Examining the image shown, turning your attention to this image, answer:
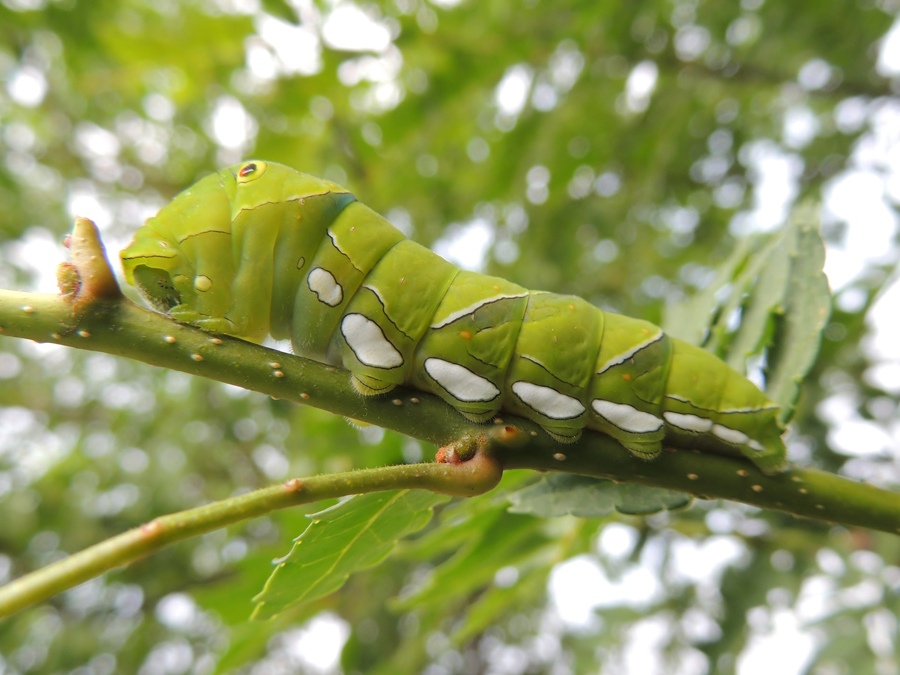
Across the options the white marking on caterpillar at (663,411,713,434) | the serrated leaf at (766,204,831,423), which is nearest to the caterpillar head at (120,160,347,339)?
the white marking on caterpillar at (663,411,713,434)

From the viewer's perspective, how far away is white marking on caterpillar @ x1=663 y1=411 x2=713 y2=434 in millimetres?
2051

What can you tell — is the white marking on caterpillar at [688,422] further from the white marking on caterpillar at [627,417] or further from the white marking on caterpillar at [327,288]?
the white marking on caterpillar at [327,288]

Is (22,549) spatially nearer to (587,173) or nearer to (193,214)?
(193,214)

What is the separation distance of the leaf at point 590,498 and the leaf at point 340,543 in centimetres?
38

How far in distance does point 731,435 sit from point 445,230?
15.0ft

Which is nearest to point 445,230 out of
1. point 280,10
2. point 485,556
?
point 280,10

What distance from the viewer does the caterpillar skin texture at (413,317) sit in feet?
6.23

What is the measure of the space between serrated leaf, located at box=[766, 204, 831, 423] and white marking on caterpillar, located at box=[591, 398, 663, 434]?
0.49 m

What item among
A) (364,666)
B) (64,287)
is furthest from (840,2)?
(364,666)

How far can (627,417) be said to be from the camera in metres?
1.95

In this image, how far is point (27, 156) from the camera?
24.6ft

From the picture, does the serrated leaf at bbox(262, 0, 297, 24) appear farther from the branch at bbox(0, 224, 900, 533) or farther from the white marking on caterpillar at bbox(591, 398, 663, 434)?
the white marking on caterpillar at bbox(591, 398, 663, 434)

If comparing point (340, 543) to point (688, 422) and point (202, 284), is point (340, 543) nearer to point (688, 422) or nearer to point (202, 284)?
point (202, 284)

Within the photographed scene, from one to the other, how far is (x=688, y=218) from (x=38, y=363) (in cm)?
828
